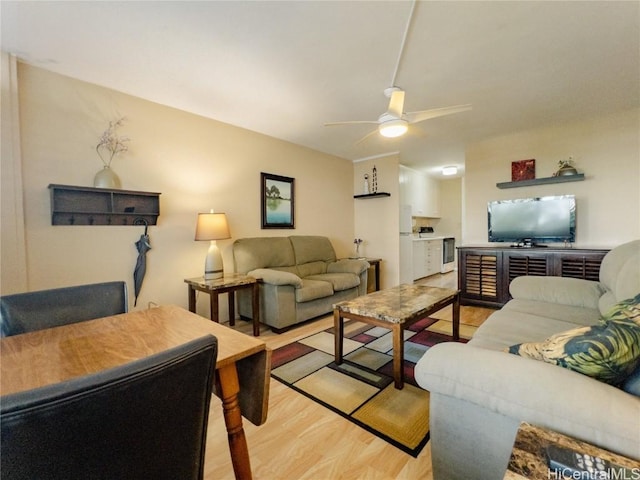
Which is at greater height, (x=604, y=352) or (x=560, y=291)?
(x=604, y=352)

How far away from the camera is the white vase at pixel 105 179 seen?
246 cm

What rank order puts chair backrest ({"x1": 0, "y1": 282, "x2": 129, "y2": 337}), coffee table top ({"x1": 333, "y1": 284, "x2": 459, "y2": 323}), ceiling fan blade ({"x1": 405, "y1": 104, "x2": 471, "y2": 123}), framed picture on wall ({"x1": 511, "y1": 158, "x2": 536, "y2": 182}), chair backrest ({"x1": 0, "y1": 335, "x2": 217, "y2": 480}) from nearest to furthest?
1. chair backrest ({"x1": 0, "y1": 335, "x2": 217, "y2": 480})
2. chair backrest ({"x1": 0, "y1": 282, "x2": 129, "y2": 337})
3. coffee table top ({"x1": 333, "y1": 284, "x2": 459, "y2": 323})
4. ceiling fan blade ({"x1": 405, "y1": 104, "x2": 471, "y2": 123})
5. framed picture on wall ({"x1": 511, "y1": 158, "x2": 536, "y2": 182})

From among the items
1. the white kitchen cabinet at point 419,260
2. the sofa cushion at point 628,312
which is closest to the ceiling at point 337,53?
the sofa cushion at point 628,312

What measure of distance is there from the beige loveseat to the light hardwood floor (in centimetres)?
124

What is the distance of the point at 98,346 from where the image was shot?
991 millimetres

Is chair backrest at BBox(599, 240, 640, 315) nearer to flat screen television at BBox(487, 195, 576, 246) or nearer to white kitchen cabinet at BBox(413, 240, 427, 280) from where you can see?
flat screen television at BBox(487, 195, 576, 246)

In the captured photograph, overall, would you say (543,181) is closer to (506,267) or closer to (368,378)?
(506,267)

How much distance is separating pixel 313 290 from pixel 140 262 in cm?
177

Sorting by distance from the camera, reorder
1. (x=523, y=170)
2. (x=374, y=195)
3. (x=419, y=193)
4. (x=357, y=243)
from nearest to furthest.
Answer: (x=523, y=170), (x=374, y=195), (x=357, y=243), (x=419, y=193)

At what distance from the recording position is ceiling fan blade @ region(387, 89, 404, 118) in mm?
2008

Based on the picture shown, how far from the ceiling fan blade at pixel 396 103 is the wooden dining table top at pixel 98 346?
73.0 inches

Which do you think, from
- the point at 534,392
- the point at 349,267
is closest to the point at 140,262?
the point at 349,267

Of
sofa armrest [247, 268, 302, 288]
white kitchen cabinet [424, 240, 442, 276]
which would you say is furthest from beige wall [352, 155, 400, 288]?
sofa armrest [247, 268, 302, 288]

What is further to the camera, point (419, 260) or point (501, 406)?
point (419, 260)
